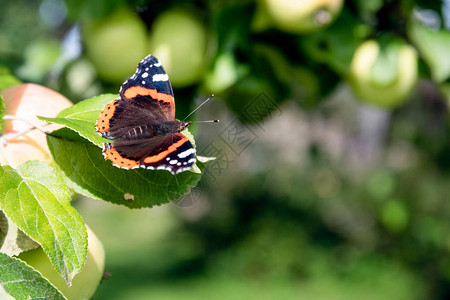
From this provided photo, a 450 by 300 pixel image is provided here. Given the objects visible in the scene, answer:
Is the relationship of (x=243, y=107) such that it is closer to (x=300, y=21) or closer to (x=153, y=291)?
(x=300, y=21)

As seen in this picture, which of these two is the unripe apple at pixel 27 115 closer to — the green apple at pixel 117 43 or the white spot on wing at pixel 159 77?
the white spot on wing at pixel 159 77

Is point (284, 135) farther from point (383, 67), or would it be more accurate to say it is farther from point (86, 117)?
point (86, 117)

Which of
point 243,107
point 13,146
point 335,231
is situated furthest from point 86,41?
point 335,231

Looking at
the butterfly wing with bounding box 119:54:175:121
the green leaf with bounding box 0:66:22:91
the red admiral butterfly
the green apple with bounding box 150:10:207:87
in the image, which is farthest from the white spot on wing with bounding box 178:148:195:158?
the green apple with bounding box 150:10:207:87

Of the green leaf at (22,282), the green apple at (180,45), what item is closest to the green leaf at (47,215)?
the green leaf at (22,282)

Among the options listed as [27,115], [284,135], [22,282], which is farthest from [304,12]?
[284,135]

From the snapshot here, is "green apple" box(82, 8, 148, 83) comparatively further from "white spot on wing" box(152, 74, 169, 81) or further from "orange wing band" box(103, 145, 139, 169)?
"orange wing band" box(103, 145, 139, 169)
